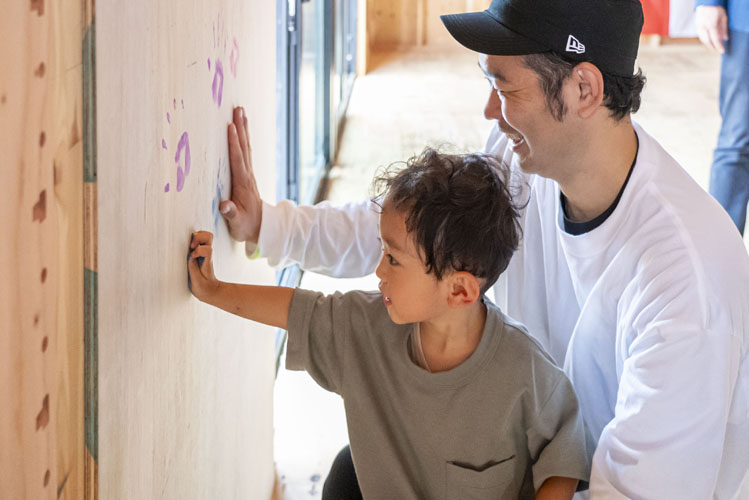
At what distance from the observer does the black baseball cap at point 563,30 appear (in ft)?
4.12

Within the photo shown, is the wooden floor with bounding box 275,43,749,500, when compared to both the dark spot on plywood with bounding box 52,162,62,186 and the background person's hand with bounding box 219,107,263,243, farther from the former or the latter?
the dark spot on plywood with bounding box 52,162,62,186

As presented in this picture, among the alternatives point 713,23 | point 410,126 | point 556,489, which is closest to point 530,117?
point 556,489

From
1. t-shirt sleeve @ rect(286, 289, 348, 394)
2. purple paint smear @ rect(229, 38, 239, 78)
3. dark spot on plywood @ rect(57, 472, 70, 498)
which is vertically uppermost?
purple paint smear @ rect(229, 38, 239, 78)

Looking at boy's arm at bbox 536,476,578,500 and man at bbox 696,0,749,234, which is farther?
man at bbox 696,0,749,234

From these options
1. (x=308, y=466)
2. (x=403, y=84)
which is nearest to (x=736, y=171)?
(x=308, y=466)

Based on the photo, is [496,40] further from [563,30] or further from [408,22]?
[408,22]

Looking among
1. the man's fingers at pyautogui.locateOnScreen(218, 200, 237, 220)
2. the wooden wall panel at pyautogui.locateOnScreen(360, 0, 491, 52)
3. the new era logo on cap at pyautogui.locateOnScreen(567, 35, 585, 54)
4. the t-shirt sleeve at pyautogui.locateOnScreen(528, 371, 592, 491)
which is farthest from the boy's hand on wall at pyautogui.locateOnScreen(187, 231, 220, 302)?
the wooden wall panel at pyautogui.locateOnScreen(360, 0, 491, 52)

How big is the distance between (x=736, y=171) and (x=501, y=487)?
6.79 feet

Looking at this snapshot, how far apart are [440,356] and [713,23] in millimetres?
2048

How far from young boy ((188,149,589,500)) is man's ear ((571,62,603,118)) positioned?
164 mm

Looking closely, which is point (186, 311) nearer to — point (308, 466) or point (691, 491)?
point (691, 491)

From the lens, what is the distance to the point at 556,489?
119 cm

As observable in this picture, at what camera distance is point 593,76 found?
1.29m

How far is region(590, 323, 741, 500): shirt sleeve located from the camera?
113cm
